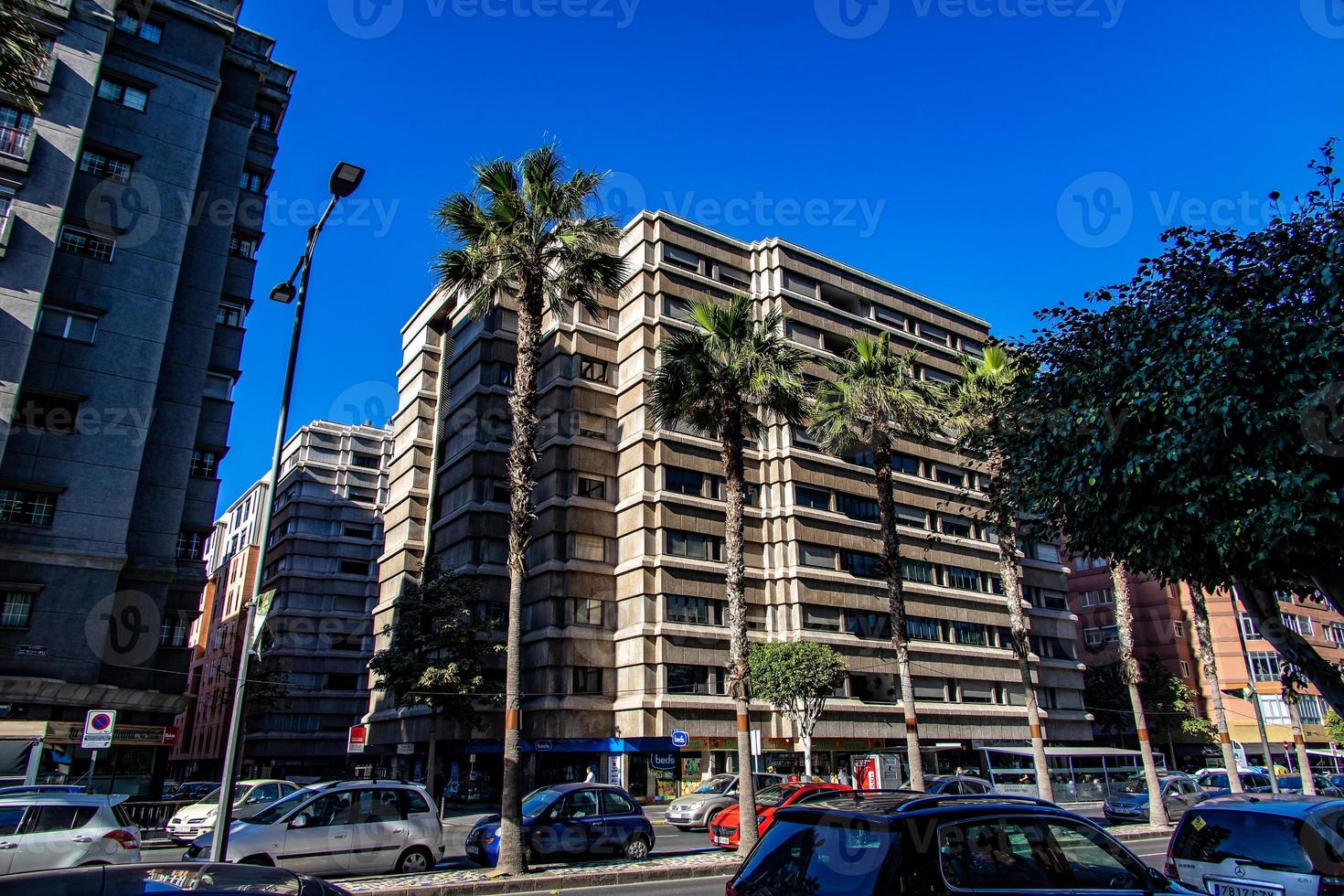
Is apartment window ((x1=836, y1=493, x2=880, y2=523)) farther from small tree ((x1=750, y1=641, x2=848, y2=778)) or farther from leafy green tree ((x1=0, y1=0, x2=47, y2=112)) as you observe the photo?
leafy green tree ((x1=0, y1=0, x2=47, y2=112))

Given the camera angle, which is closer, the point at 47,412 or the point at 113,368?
the point at 47,412

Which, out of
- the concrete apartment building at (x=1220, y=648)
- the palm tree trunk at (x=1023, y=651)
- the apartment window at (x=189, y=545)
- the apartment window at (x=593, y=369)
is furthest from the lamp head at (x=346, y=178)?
the concrete apartment building at (x=1220, y=648)

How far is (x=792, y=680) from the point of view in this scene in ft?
129

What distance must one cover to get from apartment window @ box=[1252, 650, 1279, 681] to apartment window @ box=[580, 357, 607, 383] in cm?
5745

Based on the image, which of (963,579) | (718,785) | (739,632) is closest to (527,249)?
(739,632)

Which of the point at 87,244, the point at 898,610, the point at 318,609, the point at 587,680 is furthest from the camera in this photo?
the point at 318,609

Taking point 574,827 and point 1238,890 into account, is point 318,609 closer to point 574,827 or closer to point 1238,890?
point 574,827

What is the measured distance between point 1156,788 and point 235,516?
100 metres

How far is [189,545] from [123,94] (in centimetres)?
1962

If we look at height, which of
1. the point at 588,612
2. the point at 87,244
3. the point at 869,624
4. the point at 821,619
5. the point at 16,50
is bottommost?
the point at 869,624

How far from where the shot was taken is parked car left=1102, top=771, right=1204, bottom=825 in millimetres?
28359

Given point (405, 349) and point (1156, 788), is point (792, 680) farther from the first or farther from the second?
point (405, 349)

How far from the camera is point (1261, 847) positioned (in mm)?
7898

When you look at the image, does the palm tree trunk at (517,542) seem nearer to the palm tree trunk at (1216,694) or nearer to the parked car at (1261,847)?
the parked car at (1261,847)
